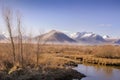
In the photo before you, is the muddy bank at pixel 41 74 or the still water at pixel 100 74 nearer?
the muddy bank at pixel 41 74

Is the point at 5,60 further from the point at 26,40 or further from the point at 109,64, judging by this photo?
the point at 109,64

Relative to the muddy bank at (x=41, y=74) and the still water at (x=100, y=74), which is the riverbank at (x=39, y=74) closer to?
the muddy bank at (x=41, y=74)

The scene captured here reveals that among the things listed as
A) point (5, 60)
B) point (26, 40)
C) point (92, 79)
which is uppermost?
point (26, 40)

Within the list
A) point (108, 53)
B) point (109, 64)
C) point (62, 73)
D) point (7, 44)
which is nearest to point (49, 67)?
point (62, 73)

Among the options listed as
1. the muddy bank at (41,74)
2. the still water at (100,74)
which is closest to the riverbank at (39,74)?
the muddy bank at (41,74)

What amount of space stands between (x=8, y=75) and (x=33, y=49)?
1460 cm

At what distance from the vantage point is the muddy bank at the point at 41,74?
1145 inches

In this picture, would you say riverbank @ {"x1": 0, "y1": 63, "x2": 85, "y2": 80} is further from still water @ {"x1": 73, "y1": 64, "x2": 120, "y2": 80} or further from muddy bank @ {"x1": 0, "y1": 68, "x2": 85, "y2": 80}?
still water @ {"x1": 73, "y1": 64, "x2": 120, "y2": 80}

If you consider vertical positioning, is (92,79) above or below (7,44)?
below

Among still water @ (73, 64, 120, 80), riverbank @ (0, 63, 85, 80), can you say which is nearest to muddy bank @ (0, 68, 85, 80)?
riverbank @ (0, 63, 85, 80)

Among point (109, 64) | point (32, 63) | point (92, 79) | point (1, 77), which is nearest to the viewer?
point (1, 77)

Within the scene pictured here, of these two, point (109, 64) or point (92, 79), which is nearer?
point (92, 79)

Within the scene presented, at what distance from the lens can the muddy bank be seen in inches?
1145

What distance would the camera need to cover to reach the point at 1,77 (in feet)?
93.2
